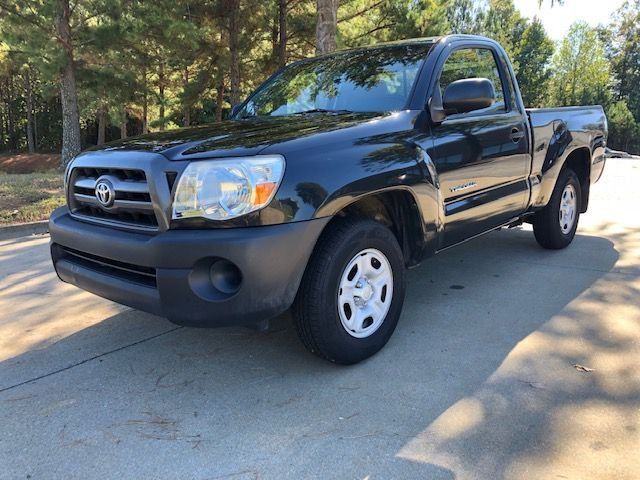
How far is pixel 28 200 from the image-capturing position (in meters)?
9.28

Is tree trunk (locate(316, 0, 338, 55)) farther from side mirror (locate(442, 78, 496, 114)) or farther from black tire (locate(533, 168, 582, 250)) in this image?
side mirror (locate(442, 78, 496, 114))

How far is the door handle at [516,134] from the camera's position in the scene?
4.37 m

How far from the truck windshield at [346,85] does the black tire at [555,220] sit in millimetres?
2202

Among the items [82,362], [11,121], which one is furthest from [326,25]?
[11,121]

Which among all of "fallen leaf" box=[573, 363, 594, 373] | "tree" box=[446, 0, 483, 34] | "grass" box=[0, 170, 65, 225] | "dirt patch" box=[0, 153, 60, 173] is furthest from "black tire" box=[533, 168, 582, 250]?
"tree" box=[446, 0, 483, 34]

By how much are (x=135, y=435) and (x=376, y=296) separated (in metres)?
1.47

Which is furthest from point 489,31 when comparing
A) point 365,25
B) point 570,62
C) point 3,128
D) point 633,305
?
point 633,305

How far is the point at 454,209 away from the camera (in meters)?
3.72

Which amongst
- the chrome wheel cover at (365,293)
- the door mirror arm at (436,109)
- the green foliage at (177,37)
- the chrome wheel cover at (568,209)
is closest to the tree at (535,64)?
the green foliage at (177,37)

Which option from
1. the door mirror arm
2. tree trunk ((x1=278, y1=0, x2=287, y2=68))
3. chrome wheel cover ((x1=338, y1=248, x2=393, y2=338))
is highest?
tree trunk ((x1=278, y1=0, x2=287, y2=68))

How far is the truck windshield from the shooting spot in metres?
3.72

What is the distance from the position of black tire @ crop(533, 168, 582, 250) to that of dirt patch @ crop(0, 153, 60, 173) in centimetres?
→ 2461

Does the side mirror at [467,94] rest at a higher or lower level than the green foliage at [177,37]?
lower

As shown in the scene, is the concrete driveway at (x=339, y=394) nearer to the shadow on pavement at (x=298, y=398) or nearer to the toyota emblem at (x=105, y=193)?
the shadow on pavement at (x=298, y=398)
